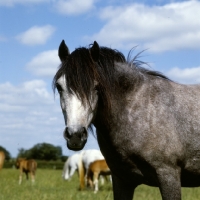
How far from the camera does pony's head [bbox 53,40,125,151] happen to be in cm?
441

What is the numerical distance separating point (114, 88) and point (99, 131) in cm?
49

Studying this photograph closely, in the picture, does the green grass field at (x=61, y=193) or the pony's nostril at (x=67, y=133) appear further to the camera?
the green grass field at (x=61, y=193)

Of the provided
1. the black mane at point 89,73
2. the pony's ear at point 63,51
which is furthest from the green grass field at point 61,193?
the pony's ear at point 63,51

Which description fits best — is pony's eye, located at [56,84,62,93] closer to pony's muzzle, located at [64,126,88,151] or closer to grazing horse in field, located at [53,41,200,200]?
grazing horse in field, located at [53,41,200,200]

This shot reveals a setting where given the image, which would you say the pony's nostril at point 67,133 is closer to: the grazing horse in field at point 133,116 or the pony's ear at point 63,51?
the grazing horse in field at point 133,116

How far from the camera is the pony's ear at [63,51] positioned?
16.4 ft

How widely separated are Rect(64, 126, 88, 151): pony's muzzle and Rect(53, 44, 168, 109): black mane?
315mm

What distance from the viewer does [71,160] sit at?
25.3 meters

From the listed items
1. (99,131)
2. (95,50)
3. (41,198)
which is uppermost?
(95,50)

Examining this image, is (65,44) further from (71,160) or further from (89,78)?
(71,160)

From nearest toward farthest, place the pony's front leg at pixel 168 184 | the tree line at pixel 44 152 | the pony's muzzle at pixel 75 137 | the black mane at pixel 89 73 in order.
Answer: the pony's muzzle at pixel 75 137, the black mane at pixel 89 73, the pony's front leg at pixel 168 184, the tree line at pixel 44 152

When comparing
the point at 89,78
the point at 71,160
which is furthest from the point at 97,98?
the point at 71,160

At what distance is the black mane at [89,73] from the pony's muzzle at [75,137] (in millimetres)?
315

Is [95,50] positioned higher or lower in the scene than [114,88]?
higher
